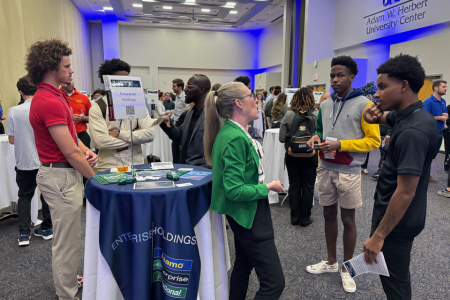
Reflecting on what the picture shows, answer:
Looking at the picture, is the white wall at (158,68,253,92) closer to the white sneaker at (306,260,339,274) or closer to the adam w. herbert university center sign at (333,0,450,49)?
the adam w. herbert university center sign at (333,0,450,49)

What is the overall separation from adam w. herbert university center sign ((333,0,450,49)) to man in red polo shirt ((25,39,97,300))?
322 inches

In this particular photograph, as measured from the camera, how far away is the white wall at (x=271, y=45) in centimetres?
1410

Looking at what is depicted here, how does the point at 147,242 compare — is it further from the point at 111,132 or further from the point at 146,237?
the point at 111,132

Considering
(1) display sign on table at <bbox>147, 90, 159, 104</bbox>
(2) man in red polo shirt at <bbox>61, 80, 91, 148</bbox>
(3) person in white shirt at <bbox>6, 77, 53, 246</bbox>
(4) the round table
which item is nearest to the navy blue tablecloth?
(4) the round table

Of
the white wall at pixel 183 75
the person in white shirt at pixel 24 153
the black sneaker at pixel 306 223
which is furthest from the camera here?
the white wall at pixel 183 75

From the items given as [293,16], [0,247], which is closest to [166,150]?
[0,247]

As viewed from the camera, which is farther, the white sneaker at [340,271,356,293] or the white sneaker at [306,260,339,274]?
the white sneaker at [306,260,339,274]

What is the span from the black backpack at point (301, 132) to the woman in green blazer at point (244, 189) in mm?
1629

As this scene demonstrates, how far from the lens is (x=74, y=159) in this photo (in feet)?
5.54

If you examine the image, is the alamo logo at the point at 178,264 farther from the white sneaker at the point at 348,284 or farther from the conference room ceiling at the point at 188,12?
the conference room ceiling at the point at 188,12

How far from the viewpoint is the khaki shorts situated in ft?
6.87

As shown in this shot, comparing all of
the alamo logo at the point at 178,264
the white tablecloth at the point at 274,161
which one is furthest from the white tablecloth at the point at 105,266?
the white tablecloth at the point at 274,161

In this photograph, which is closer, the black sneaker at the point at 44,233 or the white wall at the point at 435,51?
the black sneaker at the point at 44,233

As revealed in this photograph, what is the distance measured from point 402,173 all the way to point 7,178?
3.68m
